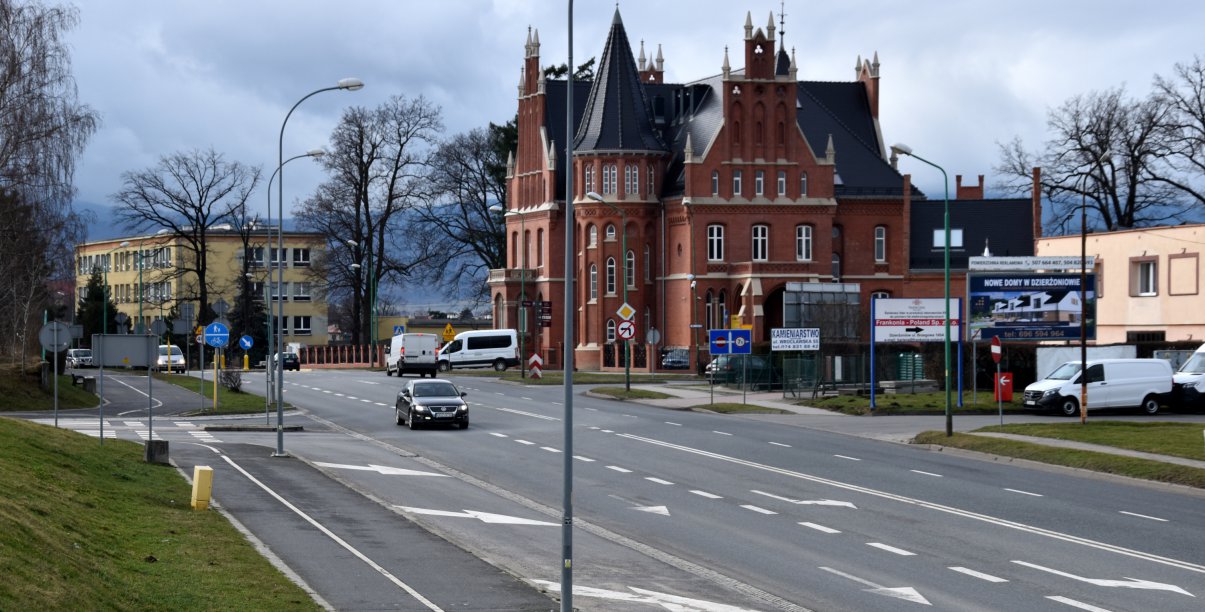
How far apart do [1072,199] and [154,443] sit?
69930mm

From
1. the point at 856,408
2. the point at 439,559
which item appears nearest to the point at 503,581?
the point at 439,559

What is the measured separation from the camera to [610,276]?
8194cm

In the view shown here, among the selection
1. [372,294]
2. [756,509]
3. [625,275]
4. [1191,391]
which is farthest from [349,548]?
[372,294]

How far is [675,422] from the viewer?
1583 inches

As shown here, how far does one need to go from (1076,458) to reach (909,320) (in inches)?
742

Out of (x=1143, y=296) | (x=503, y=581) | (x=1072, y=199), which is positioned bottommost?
(x=503, y=581)

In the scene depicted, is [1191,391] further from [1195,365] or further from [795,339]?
[795,339]

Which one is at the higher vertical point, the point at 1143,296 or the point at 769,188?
the point at 769,188

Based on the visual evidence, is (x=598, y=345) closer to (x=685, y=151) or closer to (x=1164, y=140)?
(x=685, y=151)

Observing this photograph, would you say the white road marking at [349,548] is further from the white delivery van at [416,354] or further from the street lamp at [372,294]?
the street lamp at [372,294]

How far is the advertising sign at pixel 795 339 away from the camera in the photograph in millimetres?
50000

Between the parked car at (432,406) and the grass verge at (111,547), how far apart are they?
51.3 feet

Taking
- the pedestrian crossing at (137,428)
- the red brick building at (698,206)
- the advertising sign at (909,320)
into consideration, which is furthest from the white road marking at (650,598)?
the red brick building at (698,206)

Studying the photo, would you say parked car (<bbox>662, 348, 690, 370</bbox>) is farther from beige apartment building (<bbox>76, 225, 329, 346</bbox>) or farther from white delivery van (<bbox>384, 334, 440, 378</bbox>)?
beige apartment building (<bbox>76, 225, 329, 346</bbox>)
